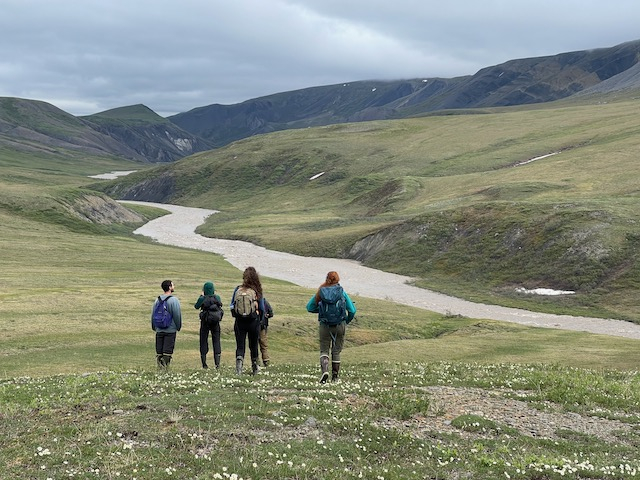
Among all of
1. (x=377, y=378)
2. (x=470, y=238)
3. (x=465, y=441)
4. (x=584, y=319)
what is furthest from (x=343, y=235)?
(x=465, y=441)

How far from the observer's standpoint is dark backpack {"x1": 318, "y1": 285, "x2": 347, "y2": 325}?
21094 mm

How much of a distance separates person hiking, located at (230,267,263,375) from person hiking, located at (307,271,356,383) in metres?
2.15

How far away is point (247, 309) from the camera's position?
2169 centimetres

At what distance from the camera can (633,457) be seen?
15.3m

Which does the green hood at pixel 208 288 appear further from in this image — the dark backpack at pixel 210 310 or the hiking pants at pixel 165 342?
the hiking pants at pixel 165 342

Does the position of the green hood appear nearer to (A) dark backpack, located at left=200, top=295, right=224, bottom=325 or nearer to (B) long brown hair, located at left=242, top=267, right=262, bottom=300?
(A) dark backpack, located at left=200, top=295, right=224, bottom=325

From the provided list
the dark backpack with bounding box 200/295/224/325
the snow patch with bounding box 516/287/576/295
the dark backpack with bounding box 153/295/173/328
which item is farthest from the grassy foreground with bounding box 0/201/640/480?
the snow patch with bounding box 516/287/576/295

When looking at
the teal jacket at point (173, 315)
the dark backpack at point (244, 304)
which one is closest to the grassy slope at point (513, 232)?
the dark backpack at point (244, 304)

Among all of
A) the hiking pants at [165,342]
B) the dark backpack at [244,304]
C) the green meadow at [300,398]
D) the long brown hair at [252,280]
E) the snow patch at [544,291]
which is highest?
the long brown hair at [252,280]

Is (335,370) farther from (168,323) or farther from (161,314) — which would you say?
(161,314)

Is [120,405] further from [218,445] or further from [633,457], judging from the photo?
[633,457]

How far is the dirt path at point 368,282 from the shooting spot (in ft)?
218

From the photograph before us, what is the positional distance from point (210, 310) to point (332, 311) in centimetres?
697

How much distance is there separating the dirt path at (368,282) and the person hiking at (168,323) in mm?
48903
